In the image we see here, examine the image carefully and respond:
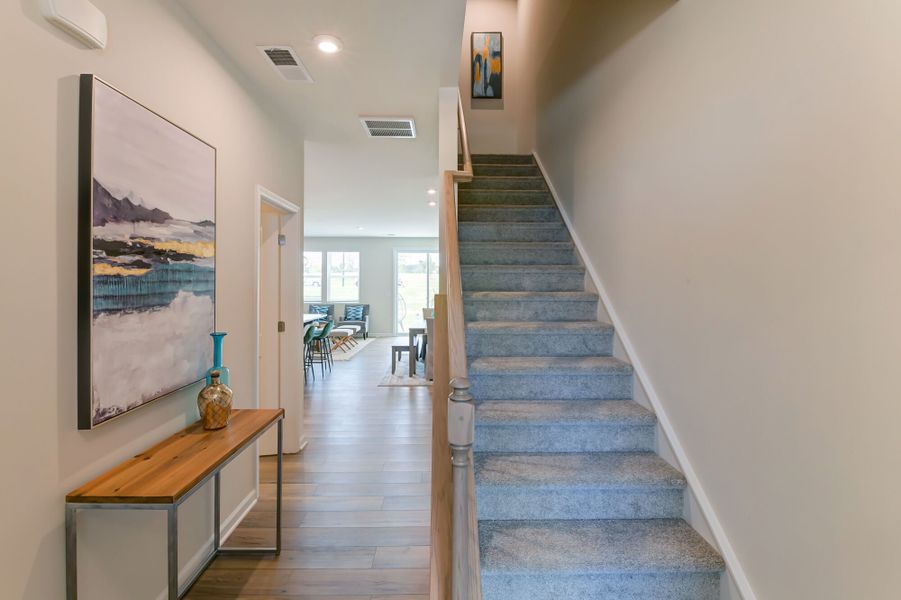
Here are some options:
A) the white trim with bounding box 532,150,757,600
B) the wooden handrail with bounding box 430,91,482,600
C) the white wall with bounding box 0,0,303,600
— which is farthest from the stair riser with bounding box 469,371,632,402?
the white wall with bounding box 0,0,303,600

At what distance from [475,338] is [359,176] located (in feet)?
10.9

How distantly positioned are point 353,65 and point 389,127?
1.00 meters

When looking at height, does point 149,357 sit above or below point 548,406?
above

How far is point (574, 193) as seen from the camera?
3307 mm

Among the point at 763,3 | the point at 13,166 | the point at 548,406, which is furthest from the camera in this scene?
the point at 548,406

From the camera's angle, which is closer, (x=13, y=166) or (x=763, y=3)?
(x=13, y=166)

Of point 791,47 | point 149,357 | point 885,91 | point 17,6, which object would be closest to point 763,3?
point 791,47

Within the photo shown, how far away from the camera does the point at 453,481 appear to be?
4.09 feet

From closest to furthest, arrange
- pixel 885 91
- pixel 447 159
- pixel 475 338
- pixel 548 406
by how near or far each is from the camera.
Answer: pixel 885 91, pixel 548 406, pixel 475 338, pixel 447 159

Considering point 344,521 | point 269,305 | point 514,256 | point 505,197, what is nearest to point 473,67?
point 505,197

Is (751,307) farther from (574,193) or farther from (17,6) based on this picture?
(17,6)

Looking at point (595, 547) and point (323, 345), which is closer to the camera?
point (595, 547)

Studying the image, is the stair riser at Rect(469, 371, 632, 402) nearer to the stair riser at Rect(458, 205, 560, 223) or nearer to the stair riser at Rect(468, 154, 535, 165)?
the stair riser at Rect(458, 205, 560, 223)

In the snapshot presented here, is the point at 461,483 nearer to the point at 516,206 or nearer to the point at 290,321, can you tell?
the point at 290,321
